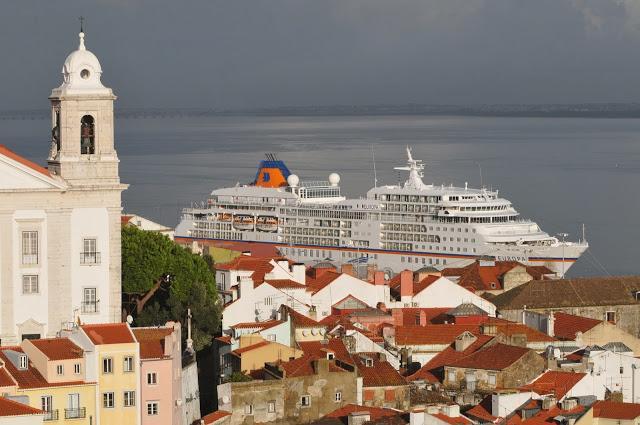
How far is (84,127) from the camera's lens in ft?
119

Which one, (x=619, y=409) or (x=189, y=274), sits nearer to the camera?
(x=619, y=409)

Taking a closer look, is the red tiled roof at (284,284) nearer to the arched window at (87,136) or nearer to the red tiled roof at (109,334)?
the arched window at (87,136)

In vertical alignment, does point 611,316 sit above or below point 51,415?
above

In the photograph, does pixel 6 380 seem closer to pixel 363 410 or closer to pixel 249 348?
pixel 363 410

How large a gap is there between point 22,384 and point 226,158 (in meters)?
157

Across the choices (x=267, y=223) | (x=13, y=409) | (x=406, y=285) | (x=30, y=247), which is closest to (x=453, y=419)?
(x=13, y=409)

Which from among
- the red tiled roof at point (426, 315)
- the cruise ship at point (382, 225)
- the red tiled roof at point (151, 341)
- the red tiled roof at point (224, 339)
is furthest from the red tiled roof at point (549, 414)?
the cruise ship at point (382, 225)

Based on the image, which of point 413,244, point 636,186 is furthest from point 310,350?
point 636,186

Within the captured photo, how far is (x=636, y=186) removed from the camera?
140000mm

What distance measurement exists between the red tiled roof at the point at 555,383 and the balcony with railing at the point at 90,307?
864 centimetres

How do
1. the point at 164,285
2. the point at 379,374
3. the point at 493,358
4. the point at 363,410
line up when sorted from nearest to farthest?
the point at 363,410
the point at 379,374
the point at 493,358
the point at 164,285

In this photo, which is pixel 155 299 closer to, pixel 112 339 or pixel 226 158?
pixel 112 339

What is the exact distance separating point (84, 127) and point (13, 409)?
10733mm

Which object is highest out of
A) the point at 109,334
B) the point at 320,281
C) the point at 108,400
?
the point at 320,281
